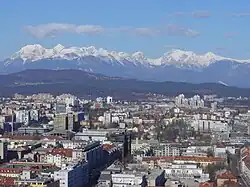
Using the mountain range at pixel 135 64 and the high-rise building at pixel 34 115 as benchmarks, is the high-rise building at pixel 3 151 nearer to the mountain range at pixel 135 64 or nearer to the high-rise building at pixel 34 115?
the high-rise building at pixel 34 115

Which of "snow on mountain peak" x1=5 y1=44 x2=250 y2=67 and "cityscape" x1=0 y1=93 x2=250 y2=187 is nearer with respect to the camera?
"cityscape" x1=0 y1=93 x2=250 y2=187

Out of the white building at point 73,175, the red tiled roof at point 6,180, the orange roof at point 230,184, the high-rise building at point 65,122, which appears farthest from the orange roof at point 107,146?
the high-rise building at point 65,122

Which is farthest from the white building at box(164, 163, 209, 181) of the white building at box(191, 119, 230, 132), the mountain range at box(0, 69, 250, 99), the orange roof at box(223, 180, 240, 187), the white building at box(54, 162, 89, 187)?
the mountain range at box(0, 69, 250, 99)

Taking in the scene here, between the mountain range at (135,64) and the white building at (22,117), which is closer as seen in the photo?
the white building at (22,117)

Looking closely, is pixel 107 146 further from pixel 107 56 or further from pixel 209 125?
pixel 107 56

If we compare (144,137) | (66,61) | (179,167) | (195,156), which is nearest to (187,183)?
(179,167)

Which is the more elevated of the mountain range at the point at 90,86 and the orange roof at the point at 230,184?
the mountain range at the point at 90,86

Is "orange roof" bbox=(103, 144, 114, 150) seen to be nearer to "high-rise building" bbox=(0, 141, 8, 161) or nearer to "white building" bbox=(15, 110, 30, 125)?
"high-rise building" bbox=(0, 141, 8, 161)
